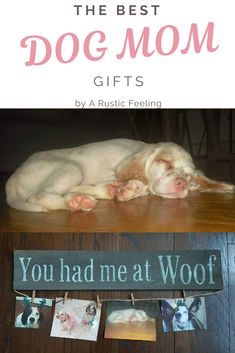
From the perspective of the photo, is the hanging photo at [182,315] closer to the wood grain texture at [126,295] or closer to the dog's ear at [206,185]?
the wood grain texture at [126,295]

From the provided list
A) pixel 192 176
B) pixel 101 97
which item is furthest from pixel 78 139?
pixel 101 97

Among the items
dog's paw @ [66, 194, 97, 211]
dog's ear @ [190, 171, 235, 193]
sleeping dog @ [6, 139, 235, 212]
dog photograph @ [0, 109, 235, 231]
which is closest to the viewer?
dog photograph @ [0, 109, 235, 231]

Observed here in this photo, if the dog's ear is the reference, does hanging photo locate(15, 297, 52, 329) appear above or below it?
below

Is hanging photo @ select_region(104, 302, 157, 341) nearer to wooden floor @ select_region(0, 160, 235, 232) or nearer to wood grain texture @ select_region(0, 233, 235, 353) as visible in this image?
wood grain texture @ select_region(0, 233, 235, 353)

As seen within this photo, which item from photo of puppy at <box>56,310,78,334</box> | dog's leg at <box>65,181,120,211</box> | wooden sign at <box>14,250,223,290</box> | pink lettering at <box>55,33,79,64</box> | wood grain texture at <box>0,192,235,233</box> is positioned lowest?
photo of puppy at <box>56,310,78,334</box>

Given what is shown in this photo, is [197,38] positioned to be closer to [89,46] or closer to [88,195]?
[89,46]

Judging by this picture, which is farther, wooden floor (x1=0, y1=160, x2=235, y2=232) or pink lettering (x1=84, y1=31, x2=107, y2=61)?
wooden floor (x1=0, y1=160, x2=235, y2=232)

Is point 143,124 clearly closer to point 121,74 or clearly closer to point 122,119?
point 122,119

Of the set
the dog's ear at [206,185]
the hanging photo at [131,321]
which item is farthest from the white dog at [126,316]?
the dog's ear at [206,185]

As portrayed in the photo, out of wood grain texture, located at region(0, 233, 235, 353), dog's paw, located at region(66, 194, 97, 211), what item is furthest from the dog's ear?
wood grain texture, located at region(0, 233, 235, 353)
